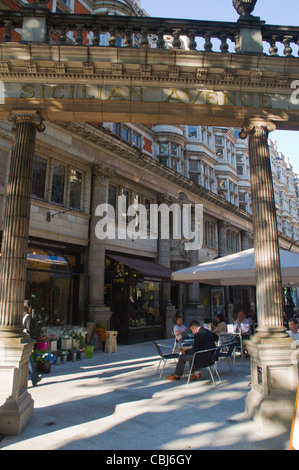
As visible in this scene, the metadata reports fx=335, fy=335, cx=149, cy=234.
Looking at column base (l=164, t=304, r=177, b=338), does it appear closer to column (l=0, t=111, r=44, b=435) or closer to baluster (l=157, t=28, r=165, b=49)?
column (l=0, t=111, r=44, b=435)

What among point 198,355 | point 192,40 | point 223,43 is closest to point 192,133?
point 223,43

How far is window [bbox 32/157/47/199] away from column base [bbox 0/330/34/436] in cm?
909

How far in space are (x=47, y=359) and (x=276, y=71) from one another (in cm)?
939

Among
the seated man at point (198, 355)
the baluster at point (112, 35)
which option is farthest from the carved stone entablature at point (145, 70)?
the seated man at point (198, 355)

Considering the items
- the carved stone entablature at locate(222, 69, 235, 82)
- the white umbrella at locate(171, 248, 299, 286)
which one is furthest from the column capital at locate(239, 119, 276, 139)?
the white umbrella at locate(171, 248, 299, 286)

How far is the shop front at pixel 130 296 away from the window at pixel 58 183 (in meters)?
3.60

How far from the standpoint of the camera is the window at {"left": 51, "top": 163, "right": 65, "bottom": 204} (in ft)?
48.1

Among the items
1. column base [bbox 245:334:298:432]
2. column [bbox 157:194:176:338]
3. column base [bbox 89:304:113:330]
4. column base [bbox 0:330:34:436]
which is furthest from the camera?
column [bbox 157:194:176:338]

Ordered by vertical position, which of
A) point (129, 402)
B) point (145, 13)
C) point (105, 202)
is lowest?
point (129, 402)

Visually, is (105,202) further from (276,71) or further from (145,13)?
(145,13)

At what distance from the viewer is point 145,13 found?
22.4m

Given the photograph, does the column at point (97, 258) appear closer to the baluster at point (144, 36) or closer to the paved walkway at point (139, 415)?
the paved walkway at point (139, 415)

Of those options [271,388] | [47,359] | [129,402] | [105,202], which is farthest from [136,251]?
Answer: [271,388]
